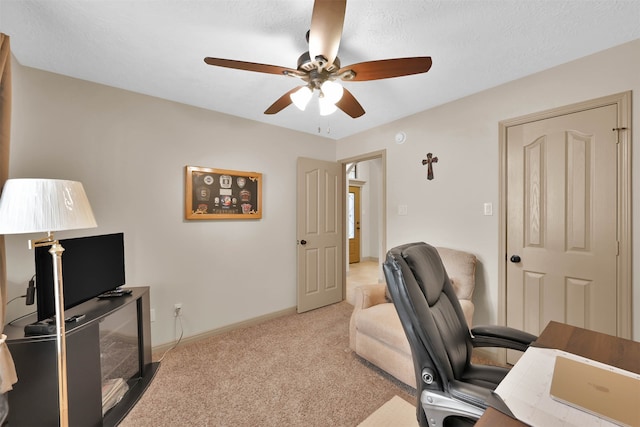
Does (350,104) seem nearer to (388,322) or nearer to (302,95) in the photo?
(302,95)

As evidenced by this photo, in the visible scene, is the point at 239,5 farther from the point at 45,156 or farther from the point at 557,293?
the point at 557,293

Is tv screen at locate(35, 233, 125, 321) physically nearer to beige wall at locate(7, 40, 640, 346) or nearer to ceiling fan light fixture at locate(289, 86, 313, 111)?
beige wall at locate(7, 40, 640, 346)

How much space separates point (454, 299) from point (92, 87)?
3.06m

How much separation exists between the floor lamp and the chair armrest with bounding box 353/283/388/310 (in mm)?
1878

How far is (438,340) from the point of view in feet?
3.14

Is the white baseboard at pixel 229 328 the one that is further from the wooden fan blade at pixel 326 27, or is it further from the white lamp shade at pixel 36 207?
the wooden fan blade at pixel 326 27

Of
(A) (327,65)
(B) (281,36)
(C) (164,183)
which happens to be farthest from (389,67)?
(C) (164,183)

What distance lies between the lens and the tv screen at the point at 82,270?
138 cm

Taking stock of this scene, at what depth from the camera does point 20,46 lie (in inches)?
65.2

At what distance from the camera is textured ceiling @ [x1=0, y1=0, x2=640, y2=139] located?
1.36m

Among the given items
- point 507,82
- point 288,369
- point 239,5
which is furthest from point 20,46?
point 507,82

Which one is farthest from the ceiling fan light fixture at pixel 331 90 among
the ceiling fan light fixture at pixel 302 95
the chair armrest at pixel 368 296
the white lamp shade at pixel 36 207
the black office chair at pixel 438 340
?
the chair armrest at pixel 368 296

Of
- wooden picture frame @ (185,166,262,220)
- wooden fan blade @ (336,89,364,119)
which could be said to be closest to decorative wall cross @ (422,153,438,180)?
wooden fan blade @ (336,89,364,119)

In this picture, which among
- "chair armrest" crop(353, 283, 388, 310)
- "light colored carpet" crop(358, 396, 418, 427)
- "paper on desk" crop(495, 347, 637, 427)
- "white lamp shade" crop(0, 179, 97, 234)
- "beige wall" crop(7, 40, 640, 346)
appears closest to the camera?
"paper on desk" crop(495, 347, 637, 427)
